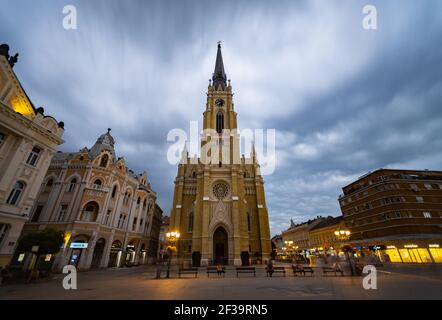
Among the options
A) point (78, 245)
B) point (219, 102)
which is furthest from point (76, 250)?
point (219, 102)

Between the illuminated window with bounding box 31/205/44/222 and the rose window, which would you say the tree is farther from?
the rose window

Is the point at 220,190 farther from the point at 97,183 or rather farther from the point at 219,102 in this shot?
the point at 219,102

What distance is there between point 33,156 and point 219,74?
4928 centimetres

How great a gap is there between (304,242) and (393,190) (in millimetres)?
38179

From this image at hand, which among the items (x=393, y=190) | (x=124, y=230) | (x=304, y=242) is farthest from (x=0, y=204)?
(x=304, y=242)

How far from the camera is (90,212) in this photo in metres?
24.4

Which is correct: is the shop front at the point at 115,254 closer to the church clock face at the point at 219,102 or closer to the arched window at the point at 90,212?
the arched window at the point at 90,212

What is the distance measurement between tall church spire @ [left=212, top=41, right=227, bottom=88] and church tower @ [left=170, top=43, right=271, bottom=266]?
11.6 meters

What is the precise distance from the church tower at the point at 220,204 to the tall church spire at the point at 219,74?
11.6 metres

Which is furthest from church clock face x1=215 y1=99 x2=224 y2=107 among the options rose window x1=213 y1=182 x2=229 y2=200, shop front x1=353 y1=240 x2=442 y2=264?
shop front x1=353 y1=240 x2=442 y2=264

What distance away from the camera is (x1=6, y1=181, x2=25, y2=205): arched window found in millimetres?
14881

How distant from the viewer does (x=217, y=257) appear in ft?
111

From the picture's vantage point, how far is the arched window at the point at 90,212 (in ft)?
78.7

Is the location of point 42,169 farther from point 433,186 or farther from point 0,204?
point 433,186
